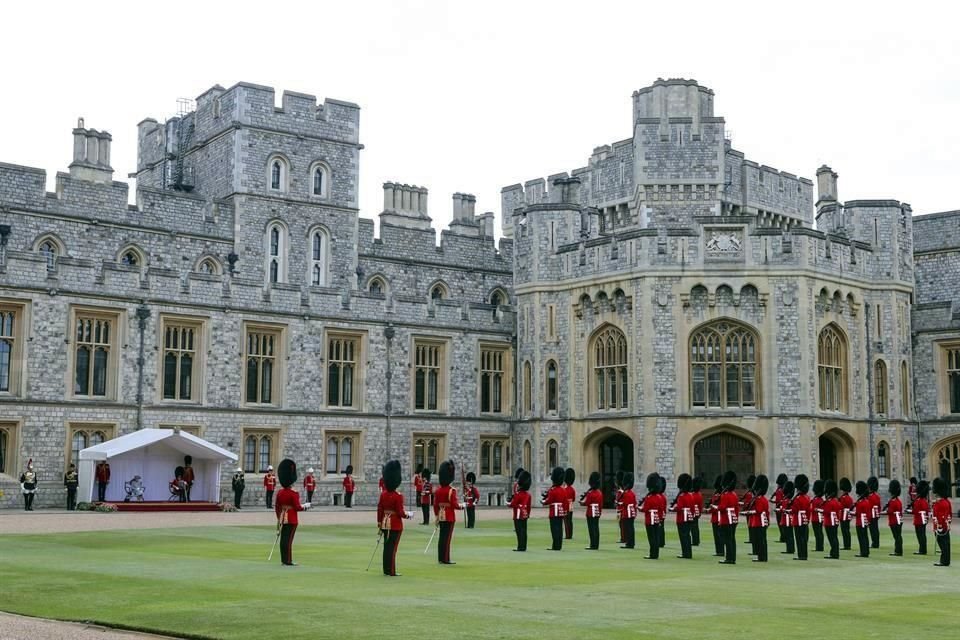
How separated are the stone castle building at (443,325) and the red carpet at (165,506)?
1.92 m

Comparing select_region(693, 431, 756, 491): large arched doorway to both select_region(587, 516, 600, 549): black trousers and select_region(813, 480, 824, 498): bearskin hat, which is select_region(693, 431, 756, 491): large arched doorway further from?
select_region(587, 516, 600, 549): black trousers

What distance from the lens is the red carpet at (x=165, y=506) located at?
29.5 metres

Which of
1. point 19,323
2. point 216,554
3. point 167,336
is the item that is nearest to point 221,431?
point 167,336

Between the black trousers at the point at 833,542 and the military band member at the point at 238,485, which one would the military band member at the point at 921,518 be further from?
the military band member at the point at 238,485

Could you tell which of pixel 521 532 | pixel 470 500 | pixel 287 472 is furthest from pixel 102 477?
pixel 287 472

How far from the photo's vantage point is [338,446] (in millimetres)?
35500

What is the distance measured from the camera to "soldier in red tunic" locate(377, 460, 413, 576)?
14.4 meters

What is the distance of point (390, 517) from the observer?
14.5 meters

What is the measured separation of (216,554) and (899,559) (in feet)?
34.3

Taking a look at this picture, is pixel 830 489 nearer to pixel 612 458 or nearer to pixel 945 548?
pixel 945 548

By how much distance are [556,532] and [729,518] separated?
3137 millimetres

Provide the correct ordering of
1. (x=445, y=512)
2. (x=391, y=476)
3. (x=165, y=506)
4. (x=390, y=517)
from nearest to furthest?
1. (x=390, y=517)
2. (x=391, y=476)
3. (x=445, y=512)
4. (x=165, y=506)

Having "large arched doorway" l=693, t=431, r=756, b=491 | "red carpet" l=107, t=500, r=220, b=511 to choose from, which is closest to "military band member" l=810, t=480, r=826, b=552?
"large arched doorway" l=693, t=431, r=756, b=491

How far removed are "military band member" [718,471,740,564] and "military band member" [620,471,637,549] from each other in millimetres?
2099
